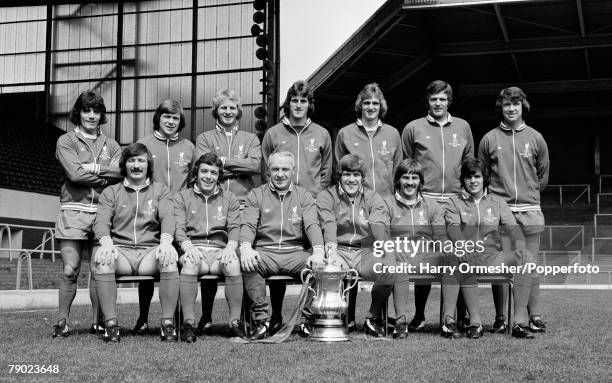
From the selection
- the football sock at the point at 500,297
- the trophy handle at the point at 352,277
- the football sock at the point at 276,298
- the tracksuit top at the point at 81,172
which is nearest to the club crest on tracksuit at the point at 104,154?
the tracksuit top at the point at 81,172

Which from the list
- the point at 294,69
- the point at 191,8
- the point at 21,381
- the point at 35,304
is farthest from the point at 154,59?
the point at 21,381

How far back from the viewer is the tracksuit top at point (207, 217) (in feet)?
19.3

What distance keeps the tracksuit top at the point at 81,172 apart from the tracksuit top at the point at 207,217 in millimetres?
578

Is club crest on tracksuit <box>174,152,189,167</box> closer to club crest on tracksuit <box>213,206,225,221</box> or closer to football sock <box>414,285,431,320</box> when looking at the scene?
club crest on tracksuit <box>213,206,225,221</box>

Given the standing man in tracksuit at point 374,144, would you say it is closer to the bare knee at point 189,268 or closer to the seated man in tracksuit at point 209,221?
the seated man in tracksuit at point 209,221

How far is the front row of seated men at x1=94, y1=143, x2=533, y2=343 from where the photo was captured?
5566 millimetres

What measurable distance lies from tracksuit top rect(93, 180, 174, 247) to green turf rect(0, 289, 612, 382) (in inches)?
28.4

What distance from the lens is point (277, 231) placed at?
5910mm

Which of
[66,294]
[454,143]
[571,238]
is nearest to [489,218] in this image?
[454,143]

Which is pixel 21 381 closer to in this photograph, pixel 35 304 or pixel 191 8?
pixel 35 304

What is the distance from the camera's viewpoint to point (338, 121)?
1115 inches

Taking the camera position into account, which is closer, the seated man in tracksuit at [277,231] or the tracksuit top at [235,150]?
the seated man in tracksuit at [277,231]

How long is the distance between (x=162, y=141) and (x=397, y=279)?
7.07 feet

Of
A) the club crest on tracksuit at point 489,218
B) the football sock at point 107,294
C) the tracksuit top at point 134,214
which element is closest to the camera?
the football sock at point 107,294
